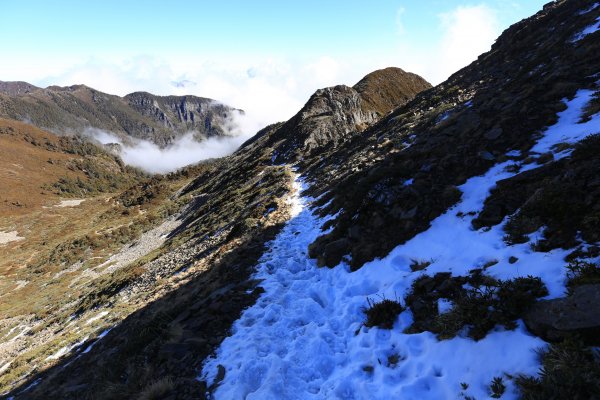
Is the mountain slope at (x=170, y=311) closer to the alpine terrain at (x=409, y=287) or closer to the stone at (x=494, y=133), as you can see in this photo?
the alpine terrain at (x=409, y=287)

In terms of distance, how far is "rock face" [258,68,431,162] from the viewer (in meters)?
53.8

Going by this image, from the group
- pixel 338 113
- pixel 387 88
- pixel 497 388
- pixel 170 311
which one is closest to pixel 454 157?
pixel 497 388

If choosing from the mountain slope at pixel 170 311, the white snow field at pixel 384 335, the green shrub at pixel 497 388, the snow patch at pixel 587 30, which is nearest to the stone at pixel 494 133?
the white snow field at pixel 384 335

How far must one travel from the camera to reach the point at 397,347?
25.5 feet

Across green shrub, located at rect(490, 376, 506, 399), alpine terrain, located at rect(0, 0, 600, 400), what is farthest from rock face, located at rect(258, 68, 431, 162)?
green shrub, located at rect(490, 376, 506, 399)

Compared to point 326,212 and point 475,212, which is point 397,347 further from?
point 326,212

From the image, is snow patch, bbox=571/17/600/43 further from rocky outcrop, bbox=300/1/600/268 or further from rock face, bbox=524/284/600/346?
rock face, bbox=524/284/600/346

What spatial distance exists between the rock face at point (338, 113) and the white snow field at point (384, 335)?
34595 mm

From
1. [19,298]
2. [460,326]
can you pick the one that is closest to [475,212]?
[460,326]

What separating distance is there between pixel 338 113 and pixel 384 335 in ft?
204

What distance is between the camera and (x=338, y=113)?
6675cm

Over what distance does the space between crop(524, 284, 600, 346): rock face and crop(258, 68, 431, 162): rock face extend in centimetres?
4033

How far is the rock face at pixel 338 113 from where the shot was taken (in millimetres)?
53838

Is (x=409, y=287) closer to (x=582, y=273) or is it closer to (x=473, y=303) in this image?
(x=473, y=303)
